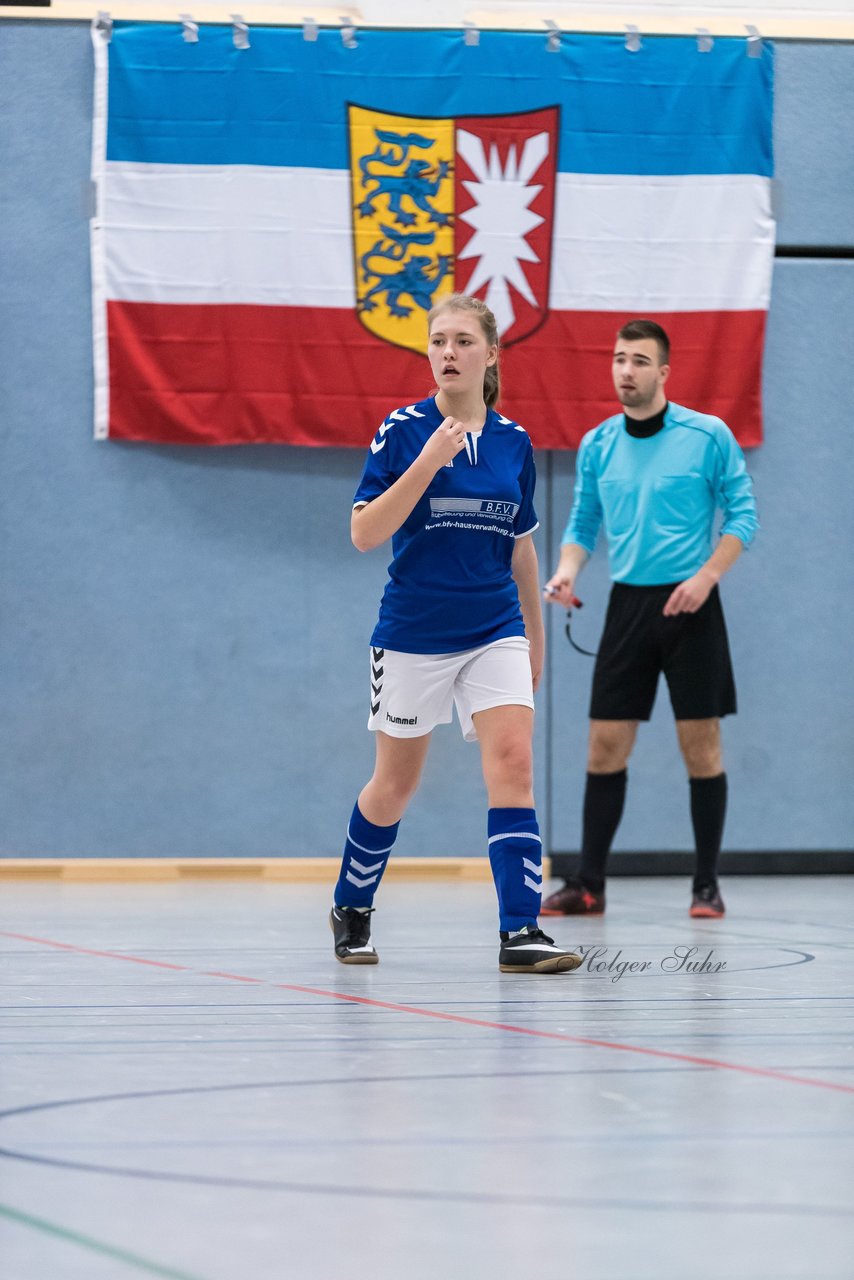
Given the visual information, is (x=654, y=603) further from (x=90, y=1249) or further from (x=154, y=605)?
(x=90, y=1249)

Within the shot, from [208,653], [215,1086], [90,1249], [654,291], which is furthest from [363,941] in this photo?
[654,291]

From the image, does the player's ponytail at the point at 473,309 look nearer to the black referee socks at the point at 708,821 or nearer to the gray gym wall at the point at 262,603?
the black referee socks at the point at 708,821

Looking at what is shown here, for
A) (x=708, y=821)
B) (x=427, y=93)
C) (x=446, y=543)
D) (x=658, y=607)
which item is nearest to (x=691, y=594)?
(x=658, y=607)

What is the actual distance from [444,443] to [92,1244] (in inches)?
85.0

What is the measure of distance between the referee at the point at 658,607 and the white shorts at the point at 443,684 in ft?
4.64

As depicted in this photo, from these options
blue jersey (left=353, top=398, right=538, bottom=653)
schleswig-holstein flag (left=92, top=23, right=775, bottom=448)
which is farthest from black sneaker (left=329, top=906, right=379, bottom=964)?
schleswig-holstein flag (left=92, top=23, right=775, bottom=448)

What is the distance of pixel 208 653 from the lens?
7117 mm

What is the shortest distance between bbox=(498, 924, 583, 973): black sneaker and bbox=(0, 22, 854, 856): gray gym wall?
3505 millimetres

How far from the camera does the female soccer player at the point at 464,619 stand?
3635 millimetres

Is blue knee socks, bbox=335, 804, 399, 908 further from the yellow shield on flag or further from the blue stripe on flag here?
the blue stripe on flag

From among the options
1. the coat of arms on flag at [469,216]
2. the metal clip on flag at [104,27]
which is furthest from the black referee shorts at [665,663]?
the metal clip on flag at [104,27]

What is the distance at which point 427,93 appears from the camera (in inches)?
279

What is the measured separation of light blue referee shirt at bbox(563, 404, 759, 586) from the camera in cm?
521

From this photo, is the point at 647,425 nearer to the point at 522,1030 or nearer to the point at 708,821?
the point at 708,821
